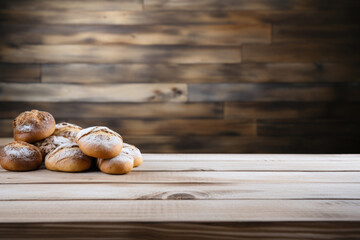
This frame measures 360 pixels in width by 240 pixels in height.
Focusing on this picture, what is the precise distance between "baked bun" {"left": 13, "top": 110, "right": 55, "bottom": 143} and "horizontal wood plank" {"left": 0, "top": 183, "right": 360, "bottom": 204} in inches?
9.3

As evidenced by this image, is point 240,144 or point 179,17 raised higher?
point 179,17

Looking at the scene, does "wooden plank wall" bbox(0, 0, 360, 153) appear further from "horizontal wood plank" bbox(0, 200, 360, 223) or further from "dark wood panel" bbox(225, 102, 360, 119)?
"horizontal wood plank" bbox(0, 200, 360, 223)

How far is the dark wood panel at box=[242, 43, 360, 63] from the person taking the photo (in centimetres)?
223

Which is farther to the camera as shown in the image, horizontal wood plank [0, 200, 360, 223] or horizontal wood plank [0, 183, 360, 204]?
horizontal wood plank [0, 183, 360, 204]

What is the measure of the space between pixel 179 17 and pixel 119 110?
82cm

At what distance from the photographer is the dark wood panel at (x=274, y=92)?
2244 mm

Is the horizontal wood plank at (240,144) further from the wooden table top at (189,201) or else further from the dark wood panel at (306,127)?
the wooden table top at (189,201)

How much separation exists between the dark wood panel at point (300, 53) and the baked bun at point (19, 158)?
1.74m

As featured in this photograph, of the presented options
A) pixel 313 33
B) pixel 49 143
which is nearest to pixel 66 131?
pixel 49 143

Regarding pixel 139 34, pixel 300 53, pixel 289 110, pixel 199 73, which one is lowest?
pixel 289 110

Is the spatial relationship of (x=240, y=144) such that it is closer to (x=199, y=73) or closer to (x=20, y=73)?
(x=199, y=73)

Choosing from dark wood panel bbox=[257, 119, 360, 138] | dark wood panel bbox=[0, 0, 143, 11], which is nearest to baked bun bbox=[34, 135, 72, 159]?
dark wood panel bbox=[0, 0, 143, 11]

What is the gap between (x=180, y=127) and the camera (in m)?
2.29

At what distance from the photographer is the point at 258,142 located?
90.7 inches
